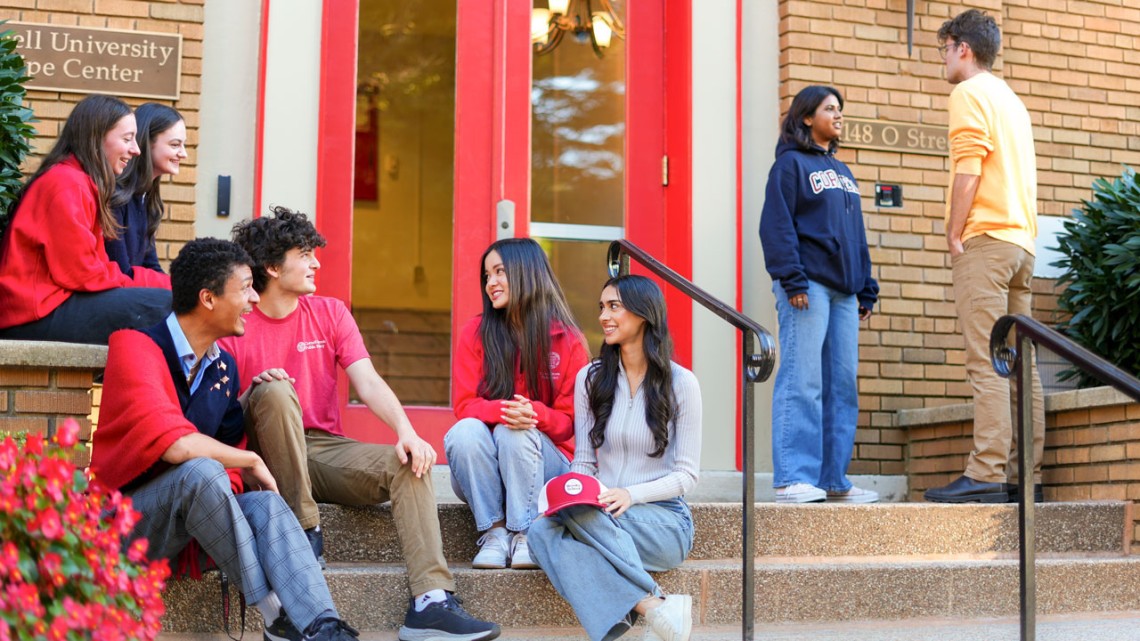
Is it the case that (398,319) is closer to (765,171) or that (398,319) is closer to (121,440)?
(765,171)

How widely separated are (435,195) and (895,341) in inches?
105

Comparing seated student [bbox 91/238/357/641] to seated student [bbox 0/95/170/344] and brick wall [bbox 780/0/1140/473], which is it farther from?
brick wall [bbox 780/0/1140/473]

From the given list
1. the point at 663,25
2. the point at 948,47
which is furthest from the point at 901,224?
the point at 663,25

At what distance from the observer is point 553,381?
455cm

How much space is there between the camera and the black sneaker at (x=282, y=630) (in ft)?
11.6

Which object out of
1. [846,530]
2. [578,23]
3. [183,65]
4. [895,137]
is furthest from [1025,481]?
[183,65]

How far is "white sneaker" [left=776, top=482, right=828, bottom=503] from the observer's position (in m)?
5.23

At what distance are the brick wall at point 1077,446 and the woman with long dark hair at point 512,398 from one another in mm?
2148

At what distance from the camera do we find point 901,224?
634 cm

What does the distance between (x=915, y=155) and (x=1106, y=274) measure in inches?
41.1

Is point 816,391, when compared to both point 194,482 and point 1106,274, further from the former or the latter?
point 194,482

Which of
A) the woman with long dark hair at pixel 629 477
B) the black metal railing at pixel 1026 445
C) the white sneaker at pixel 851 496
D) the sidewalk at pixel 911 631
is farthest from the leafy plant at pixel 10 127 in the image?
the white sneaker at pixel 851 496

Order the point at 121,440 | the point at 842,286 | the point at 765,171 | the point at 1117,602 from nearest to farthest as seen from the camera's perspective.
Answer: the point at 121,440 < the point at 1117,602 < the point at 842,286 < the point at 765,171

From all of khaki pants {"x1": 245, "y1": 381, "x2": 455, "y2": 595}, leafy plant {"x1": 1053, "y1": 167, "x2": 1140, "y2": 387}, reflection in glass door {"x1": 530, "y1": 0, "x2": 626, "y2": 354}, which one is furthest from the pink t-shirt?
leafy plant {"x1": 1053, "y1": 167, "x2": 1140, "y2": 387}
